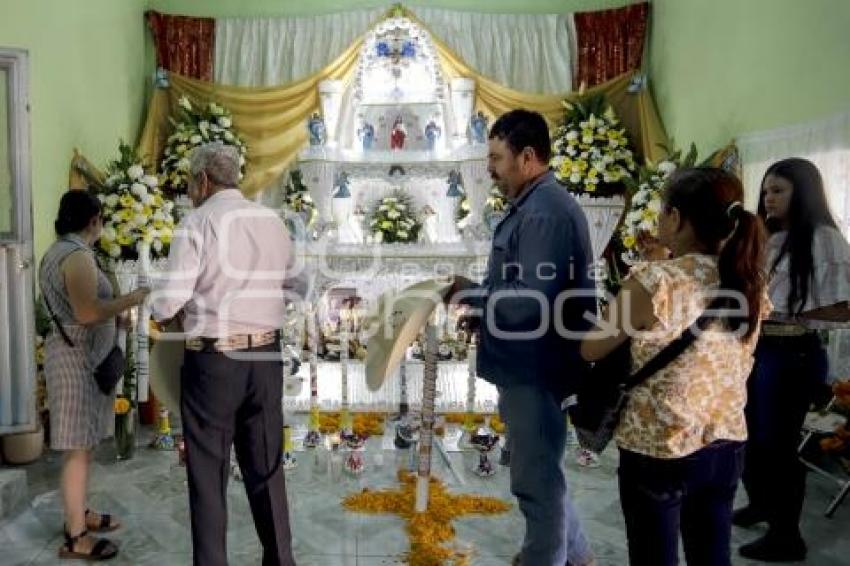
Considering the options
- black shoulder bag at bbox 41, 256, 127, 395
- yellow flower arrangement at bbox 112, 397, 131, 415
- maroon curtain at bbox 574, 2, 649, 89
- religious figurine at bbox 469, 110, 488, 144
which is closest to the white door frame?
yellow flower arrangement at bbox 112, 397, 131, 415

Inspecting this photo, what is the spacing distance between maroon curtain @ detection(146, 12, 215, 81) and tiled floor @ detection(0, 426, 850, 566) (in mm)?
3305

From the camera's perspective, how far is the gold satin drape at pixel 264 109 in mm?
5727

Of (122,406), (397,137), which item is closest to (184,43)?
(397,137)

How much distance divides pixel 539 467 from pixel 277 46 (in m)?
4.80

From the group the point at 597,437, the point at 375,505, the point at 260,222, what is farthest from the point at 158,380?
the point at 597,437

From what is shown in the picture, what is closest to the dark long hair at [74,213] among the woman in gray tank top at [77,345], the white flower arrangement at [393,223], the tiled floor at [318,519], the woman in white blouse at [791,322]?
the woman in gray tank top at [77,345]

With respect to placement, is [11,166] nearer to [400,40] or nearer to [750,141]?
[400,40]

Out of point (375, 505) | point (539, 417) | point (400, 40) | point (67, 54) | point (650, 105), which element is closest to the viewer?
point (539, 417)

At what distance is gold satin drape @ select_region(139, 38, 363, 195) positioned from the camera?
5727mm

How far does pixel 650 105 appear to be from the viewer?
217 inches

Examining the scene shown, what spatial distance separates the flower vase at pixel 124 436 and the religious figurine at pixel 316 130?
2.66 meters

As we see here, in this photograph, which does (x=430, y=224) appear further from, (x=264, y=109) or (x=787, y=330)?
(x=787, y=330)

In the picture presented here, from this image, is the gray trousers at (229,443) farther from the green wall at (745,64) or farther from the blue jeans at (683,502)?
the green wall at (745,64)

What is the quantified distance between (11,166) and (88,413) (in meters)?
1.47
